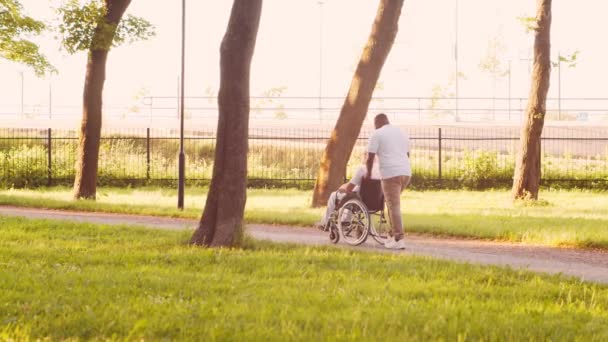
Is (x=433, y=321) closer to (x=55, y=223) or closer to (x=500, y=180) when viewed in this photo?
(x=55, y=223)

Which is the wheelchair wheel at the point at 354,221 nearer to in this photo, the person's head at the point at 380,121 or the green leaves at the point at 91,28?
the person's head at the point at 380,121

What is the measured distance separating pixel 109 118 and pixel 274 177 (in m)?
30.8

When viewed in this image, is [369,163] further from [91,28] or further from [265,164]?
[265,164]

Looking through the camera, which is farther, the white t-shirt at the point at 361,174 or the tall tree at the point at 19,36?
the tall tree at the point at 19,36

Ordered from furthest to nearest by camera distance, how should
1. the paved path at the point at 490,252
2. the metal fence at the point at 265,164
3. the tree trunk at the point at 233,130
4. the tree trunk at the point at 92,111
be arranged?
1. the metal fence at the point at 265,164
2. the tree trunk at the point at 92,111
3. the tree trunk at the point at 233,130
4. the paved path at the point at 490,252

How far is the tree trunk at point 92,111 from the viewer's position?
76.8 ft

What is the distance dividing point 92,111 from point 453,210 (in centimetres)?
1000

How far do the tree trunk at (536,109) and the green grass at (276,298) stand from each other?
1148 cm

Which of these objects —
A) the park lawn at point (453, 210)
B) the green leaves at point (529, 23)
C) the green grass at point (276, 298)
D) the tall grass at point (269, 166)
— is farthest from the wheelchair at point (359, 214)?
the tall grass at point (269, 166)

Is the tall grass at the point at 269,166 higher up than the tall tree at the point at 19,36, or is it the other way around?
the tall tree at the point at 19,36

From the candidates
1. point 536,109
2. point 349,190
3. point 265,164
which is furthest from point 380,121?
point 265,164

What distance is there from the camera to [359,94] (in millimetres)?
21531

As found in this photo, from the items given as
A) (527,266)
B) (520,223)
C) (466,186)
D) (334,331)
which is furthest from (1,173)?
(334,331)

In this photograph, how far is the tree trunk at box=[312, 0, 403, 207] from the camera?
2139cm
